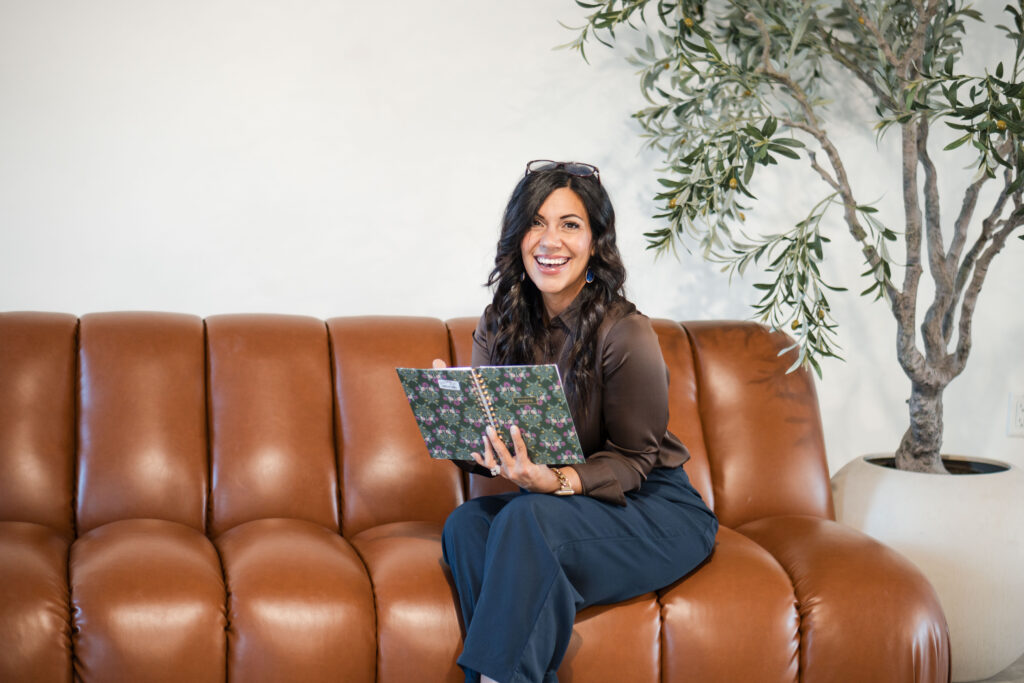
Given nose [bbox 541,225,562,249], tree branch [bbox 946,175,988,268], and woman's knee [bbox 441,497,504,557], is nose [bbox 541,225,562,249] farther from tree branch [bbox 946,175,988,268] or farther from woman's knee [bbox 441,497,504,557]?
tree branch [bbox 946,175,988,268]

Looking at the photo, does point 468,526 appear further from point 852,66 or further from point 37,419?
point 852,66

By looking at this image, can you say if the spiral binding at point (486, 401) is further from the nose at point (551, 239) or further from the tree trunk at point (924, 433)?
the tree trunk at point (924, 433)

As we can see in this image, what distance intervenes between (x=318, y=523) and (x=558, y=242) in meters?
0.92

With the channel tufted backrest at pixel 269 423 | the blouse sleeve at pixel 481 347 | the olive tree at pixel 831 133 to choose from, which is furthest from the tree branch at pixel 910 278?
the channel tufted backrest at pixel 269 423

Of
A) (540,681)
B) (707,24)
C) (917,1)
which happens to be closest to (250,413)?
(540,681)

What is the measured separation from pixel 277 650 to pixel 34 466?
827 millimetres

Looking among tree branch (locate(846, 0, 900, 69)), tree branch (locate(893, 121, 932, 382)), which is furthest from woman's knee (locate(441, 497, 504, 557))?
tree branch (locate(846, 0, 900, 69))

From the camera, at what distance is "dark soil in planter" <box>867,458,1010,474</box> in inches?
104

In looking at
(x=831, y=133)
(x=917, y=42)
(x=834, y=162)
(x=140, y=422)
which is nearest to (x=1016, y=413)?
(x=831, y=133)

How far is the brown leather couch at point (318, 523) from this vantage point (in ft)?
5.81

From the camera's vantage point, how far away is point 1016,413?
3213mm

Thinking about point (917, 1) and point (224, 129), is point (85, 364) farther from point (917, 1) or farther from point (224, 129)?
point (917, 1)

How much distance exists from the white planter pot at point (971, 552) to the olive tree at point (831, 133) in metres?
0.22

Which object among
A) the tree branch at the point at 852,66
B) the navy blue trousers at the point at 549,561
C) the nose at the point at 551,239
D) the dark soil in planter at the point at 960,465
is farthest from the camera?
the tree branch at the point at 852,66
